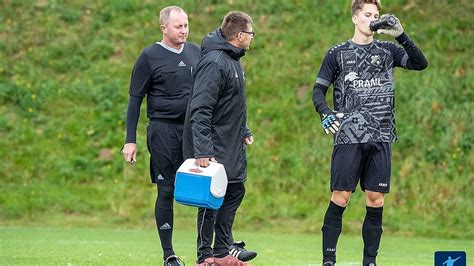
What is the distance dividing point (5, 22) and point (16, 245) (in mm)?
11446

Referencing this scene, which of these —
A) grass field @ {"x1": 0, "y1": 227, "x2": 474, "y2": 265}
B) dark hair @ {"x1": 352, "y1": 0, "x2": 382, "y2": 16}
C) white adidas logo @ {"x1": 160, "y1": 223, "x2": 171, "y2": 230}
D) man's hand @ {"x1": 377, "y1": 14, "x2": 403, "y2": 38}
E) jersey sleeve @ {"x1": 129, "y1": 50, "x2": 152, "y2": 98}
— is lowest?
grass field @ {"x1": 0, "y1": 227, "x2": 474, "y2": 265}

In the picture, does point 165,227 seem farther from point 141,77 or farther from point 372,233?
point 372,233

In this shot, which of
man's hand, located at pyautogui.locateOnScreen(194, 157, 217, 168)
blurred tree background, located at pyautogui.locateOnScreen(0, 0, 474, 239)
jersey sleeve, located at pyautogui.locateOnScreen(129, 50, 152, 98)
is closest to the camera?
man's hand, located at pyautogui.locateOnScreen(194, 157, 217, 168)

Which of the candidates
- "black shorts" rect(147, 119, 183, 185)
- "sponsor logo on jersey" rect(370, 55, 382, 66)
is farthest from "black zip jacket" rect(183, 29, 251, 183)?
"sponsor logo on jersey" rect(370, 55, 382, 66)

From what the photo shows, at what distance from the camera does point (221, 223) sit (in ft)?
30.1

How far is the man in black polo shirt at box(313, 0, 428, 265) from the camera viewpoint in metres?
8.79

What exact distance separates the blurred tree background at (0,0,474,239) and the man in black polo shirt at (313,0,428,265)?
9.40 metres

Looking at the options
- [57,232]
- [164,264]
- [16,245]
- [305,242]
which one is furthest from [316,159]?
[164,264]

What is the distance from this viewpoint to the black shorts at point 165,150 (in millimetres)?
9828

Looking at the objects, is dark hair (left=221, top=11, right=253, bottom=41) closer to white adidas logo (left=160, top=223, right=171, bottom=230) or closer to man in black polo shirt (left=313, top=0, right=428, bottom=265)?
man in black polo shirt (left=313, top=0, right=428, bottom=265)

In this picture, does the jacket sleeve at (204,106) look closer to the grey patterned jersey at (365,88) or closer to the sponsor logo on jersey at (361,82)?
the grey patterned jersey at (365,88)

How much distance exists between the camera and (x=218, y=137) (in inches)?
352

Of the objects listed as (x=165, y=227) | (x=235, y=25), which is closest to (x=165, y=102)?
(x=165, y=227)

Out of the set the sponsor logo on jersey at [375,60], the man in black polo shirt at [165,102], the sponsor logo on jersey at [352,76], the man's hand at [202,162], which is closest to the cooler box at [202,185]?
the man's hand at [202,162]
